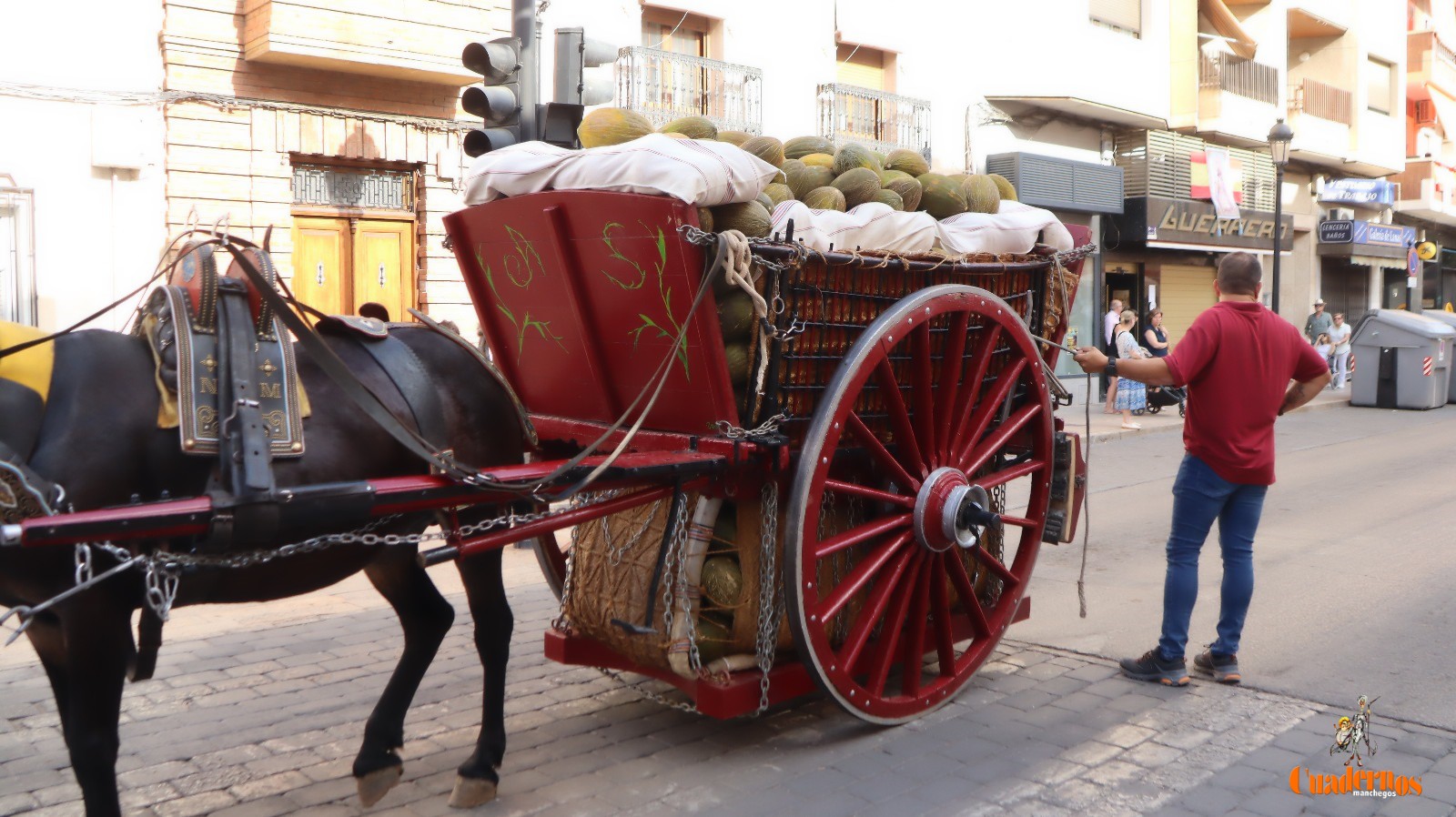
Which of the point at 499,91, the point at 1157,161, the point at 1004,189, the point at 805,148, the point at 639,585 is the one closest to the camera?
the point at 639,585

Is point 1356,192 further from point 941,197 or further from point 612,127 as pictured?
point 612,127

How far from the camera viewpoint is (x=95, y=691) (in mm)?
3213

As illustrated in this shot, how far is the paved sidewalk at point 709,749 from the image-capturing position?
13.0 ft

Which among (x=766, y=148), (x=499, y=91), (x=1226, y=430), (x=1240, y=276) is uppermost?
(x=499, y=91)

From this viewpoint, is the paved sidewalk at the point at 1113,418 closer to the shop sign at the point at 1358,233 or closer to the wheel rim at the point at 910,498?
the shop sign at the point at 1358,233

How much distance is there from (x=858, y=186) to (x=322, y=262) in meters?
9.19

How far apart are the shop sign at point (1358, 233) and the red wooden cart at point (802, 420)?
26.1 meters

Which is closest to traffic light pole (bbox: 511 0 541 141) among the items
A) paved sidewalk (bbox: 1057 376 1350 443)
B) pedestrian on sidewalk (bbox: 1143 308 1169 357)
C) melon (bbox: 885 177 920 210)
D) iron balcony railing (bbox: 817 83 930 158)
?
melon (bbox: 885 177 920 210)

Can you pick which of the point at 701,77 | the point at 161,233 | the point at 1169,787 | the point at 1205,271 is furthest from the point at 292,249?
the point at 1205,271

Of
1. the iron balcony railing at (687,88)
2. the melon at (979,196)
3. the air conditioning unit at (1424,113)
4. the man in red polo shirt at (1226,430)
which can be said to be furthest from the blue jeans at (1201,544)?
the air conditioning unit at (1424,113)

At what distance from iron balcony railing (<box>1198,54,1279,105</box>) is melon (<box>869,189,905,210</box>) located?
66.1 ft

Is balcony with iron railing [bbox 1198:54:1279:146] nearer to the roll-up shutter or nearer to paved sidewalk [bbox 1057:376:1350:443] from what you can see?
the roll-up shutter

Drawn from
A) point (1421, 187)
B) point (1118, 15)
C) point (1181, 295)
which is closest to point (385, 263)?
point (1118, 15)

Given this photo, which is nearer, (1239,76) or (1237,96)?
(1237,96)
